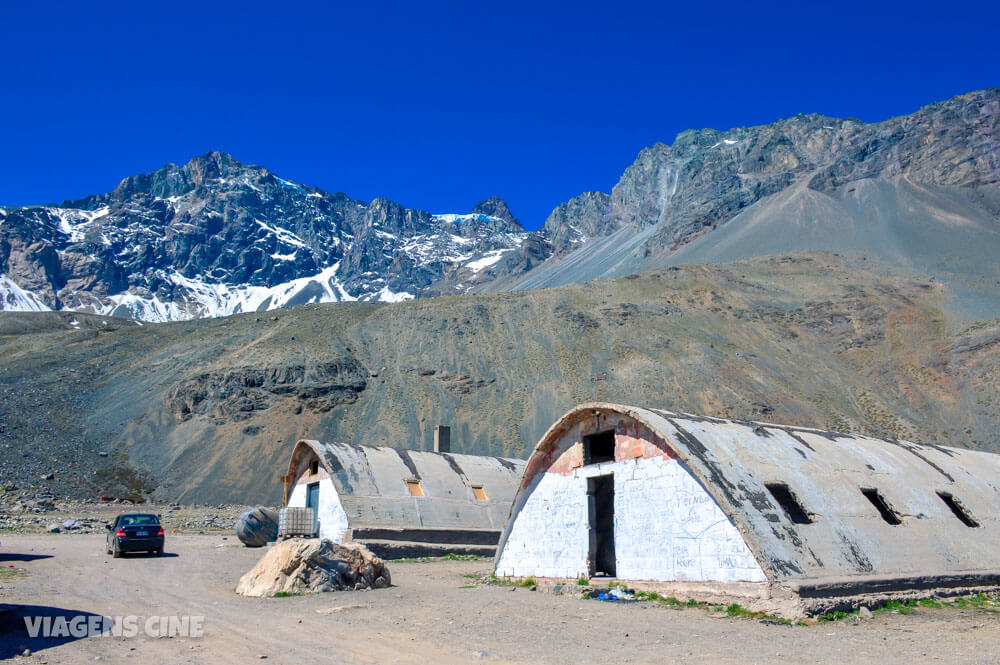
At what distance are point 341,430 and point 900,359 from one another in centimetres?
5354

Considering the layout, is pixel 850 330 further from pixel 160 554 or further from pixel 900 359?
pixel 160 554

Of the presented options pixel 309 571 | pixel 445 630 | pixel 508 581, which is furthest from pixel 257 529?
pixel 445 630

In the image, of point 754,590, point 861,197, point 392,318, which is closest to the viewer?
point 754,590

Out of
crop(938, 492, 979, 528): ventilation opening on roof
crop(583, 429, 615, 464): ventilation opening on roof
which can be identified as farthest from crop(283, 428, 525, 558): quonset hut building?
crop(938, 492, 979, 528): ventilation opening on roof

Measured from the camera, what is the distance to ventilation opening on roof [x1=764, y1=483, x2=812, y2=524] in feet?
45.8

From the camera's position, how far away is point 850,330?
246ft

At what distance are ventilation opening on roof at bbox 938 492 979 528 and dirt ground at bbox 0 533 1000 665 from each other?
534cm

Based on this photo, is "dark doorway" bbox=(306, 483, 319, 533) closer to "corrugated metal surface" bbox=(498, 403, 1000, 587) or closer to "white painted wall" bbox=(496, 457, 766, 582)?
"white painted wall" bbox=(496, 457, 766, 582)

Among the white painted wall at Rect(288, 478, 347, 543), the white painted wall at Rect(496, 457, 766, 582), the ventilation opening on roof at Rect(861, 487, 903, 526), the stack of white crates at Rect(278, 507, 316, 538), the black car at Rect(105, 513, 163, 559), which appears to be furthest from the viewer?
the stack of white crates at Rect(278, 507, 316, 538)

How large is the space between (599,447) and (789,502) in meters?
4.89

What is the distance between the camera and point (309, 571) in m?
14.9

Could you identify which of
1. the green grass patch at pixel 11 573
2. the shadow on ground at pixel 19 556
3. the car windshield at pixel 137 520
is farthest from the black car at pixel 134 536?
the green grass patch at pixel 11 573

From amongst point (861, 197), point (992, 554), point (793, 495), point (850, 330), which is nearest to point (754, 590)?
point (793, 495)

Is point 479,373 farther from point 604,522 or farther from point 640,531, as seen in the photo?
point 640,531
